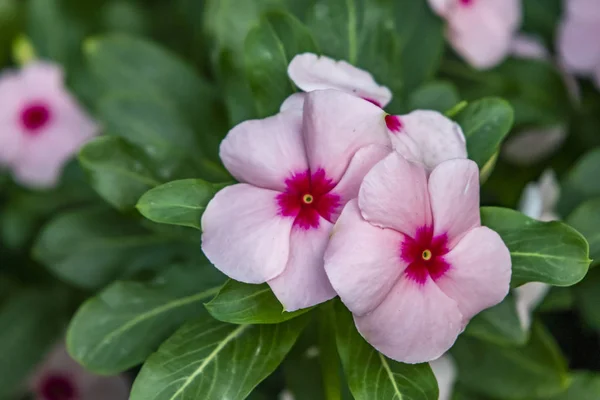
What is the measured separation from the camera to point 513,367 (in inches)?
42.9

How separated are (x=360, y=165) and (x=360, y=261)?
0.10m

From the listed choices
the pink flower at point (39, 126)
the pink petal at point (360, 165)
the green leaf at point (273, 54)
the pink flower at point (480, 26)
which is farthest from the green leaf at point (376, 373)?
the pink flower at point (39, 126)

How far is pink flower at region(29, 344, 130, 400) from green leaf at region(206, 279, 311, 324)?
746mm

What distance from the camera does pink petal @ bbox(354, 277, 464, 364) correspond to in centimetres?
69

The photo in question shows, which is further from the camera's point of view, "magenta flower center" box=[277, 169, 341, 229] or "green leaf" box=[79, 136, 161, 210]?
"green leaf" box=[79, 136, 161, 210]

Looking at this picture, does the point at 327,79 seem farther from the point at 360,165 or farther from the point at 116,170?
the point at 116,170

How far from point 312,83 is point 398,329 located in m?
0.28

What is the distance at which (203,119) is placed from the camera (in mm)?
1113

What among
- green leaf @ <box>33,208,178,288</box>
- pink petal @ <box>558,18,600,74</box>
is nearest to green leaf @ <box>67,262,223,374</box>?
green leaf @ <box>33,208,178,288</box>

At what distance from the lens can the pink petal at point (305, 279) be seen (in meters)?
0.69

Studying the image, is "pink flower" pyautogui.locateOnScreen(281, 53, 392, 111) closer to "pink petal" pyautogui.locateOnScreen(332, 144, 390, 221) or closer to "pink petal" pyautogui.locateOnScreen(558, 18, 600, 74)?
"pink petal" pyautogui.locateOnScreen(332, 144, 390, 221)

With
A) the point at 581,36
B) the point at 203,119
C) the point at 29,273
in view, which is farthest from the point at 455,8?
the point at 29,273

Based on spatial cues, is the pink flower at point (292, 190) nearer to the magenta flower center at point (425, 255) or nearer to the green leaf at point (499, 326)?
the magenta flower center at point (425, 255)

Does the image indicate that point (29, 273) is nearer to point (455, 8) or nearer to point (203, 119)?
point (203, 119)
